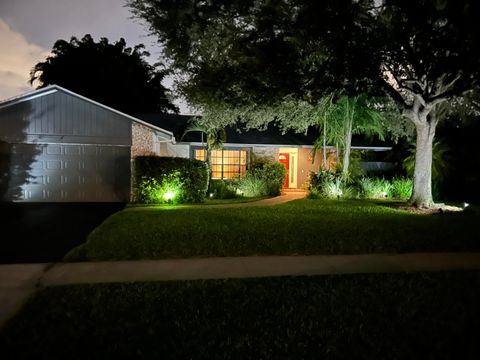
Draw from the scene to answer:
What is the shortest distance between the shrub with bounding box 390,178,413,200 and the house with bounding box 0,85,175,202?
10.8 metres

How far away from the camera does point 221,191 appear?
17.3 m

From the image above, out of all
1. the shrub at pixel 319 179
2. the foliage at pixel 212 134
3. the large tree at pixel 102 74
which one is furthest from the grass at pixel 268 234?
the large tree at pixel 102 74

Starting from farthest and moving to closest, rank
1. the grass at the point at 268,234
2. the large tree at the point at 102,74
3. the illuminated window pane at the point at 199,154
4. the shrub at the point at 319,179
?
1. the large tree at the point at 102,74
2. the illuminated window pane at the point at 199,154
3. the shrub at the point at 319,179
4. the grass at the point at 268,234

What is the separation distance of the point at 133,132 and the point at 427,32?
10076mm

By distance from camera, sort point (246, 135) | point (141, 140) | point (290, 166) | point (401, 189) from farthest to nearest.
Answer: point (290, 166) < point (246, 135) < point (401, 189) < point (141, 140)

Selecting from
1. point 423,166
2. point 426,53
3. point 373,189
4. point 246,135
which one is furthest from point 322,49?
point 246,135

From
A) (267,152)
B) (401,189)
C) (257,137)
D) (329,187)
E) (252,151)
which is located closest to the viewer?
(329,187)

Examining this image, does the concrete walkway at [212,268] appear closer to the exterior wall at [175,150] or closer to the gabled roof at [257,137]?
the gabled roof at [257,137]

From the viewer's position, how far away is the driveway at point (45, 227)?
7.64 m

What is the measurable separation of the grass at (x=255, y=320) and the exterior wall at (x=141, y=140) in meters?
10.4

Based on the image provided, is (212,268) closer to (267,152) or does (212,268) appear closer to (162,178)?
(162,178)

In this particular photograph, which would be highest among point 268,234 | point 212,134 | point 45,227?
point 212,134

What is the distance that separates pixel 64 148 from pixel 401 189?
1340 centimetres

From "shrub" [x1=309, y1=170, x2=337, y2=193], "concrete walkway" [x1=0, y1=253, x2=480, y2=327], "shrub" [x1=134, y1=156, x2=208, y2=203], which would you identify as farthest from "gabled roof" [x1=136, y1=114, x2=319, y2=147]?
"concrete walkway" [x1=0, y1=253, x2=480, y2=327]
